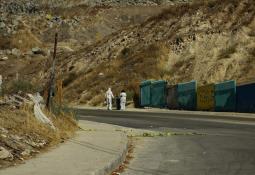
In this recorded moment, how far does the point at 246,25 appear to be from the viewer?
4997cm

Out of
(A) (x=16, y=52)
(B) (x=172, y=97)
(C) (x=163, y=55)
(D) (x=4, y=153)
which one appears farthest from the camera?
(A) (x=16, y=52)

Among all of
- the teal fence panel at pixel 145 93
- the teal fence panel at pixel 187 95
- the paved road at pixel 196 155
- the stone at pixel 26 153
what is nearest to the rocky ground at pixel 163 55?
the teal fence panel at pixel 145 93

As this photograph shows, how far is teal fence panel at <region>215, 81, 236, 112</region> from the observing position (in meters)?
35.9

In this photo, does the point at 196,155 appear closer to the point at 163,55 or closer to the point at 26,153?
the point at 26,153

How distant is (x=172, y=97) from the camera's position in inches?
1722

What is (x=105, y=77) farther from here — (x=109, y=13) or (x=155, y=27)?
(x=109, y=13)

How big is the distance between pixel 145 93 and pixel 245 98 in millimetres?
12522

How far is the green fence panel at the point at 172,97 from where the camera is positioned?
4306 centimetres

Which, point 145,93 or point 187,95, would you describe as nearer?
point 187,95

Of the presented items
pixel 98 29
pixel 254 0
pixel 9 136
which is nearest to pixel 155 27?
pixel 254 0

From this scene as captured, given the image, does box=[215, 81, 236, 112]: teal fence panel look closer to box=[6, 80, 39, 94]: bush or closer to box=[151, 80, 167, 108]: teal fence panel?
box=[151, 80, 167, 108]: teal fence panel

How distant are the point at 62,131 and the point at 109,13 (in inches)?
2809

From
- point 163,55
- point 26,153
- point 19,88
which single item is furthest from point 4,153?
point 163,55

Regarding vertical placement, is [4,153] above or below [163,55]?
below
